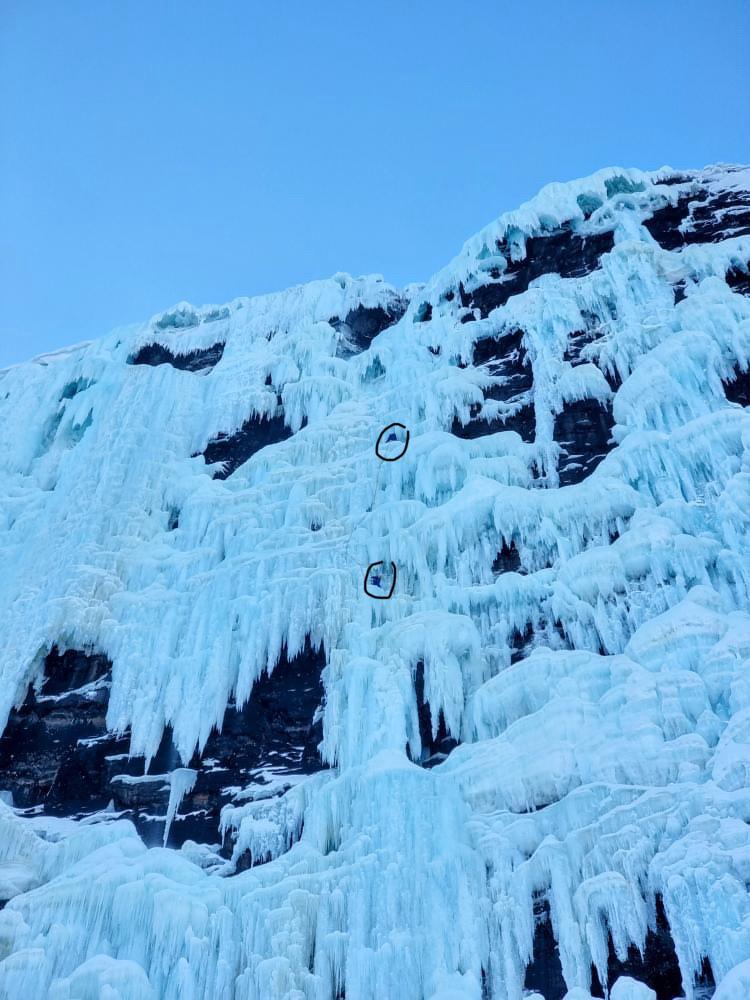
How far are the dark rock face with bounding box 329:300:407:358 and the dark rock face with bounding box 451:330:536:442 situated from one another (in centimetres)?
339

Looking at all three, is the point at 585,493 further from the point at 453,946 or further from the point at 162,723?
the point at 162,723

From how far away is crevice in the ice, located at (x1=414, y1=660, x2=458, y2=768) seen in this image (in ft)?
38.6

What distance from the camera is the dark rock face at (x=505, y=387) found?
16062 mm

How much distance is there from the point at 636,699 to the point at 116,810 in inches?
332

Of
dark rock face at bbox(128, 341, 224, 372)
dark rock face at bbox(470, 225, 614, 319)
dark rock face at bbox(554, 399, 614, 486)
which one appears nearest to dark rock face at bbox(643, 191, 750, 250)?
dark rock face at bbox(470, 225, 614, 319)

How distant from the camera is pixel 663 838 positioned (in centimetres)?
835

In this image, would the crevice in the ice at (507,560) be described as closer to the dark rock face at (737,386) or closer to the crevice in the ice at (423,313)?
the dark rock face at (737,386)

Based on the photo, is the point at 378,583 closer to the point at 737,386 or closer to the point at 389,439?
the point at 389,439

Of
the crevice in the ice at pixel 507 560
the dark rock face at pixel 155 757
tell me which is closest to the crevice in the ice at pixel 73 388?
the dark rock face at pixel 155 757

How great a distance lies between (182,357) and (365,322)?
16.0 ft

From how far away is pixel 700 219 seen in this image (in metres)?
17.2

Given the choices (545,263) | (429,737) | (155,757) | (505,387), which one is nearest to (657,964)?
(429,737)

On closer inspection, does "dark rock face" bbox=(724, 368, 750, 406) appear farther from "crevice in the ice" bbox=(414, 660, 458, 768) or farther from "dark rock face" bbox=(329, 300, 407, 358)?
"dark rock face" bbox=(329, 300, 407, 358)

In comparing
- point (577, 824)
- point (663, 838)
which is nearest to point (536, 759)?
point (577, 824)
